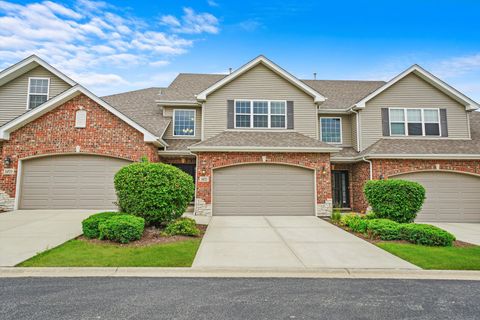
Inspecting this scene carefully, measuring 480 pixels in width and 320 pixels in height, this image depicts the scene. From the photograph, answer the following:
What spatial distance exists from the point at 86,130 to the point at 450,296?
1458 cm

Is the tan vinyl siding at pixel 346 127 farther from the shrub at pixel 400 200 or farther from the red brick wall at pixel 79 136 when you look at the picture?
the red brick wall at pixel 79 136

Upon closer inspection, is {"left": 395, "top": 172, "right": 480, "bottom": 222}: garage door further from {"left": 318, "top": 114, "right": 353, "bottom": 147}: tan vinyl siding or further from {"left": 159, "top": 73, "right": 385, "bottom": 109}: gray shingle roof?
{"left": 159, "top": 73, "right": 385, "bottom": 109}: gray shingle roof

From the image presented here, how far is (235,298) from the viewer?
14.1ft

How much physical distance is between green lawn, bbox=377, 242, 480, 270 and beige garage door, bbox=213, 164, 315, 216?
544 centimetres

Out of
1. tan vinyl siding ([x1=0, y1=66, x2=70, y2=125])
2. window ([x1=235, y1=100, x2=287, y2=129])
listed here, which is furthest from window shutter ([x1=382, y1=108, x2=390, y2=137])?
tan vinyl siding ([x1=0, y1=66, x2=70, y2=125])

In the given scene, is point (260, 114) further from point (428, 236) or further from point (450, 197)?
point (450, 197)

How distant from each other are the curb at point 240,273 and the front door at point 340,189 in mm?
9706

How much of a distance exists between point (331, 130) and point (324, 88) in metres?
4.51

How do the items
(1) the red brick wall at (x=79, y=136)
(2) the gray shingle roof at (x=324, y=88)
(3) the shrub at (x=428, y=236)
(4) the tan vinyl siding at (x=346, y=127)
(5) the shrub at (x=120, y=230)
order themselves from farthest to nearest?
(2) the gray shingle roof at (x=324, y=88)
(4) the tan vinyl siding at (x=346, y=127)
(1) the red brick wall at (x=79, y=136)
(3) the shrub at (x=428, y=236)
(5) the shrub at (x=120, y=230)

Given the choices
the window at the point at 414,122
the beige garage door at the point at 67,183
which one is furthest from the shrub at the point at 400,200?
the beige garage door at the point at 67,183

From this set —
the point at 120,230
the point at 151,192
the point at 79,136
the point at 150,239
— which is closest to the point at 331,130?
the point at 151,192

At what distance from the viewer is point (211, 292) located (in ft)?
14.8

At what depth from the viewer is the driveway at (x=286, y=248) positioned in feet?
19.5

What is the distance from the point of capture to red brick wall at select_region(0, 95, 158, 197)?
12.9 m
